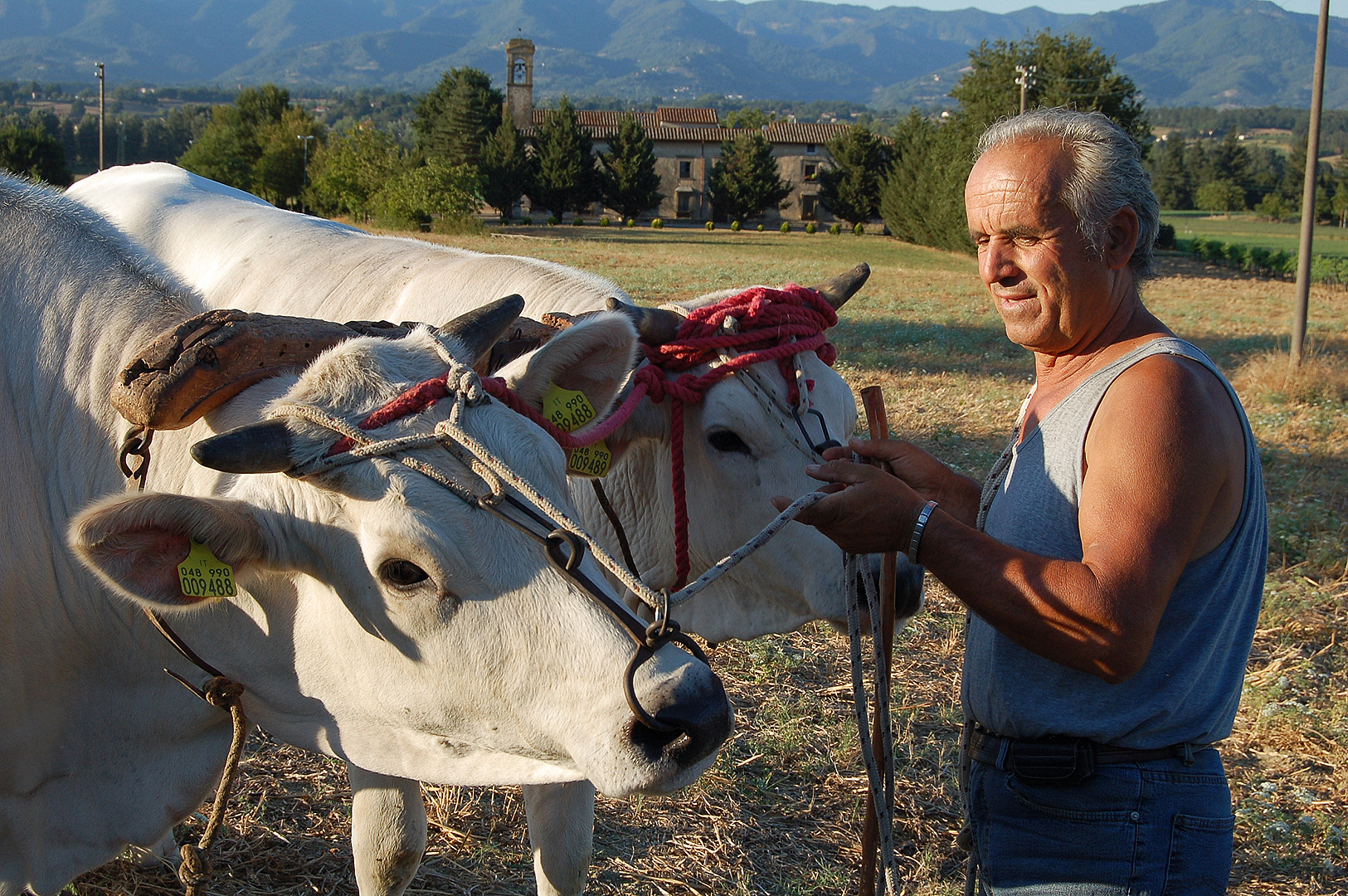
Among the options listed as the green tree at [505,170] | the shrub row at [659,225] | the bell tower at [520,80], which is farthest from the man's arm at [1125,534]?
the bell tower at [520,80]

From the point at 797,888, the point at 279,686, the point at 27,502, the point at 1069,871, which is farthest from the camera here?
the point at 797,888

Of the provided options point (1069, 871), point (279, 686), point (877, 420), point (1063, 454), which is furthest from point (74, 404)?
point (1069, 871)

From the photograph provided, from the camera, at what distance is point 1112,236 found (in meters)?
2.01

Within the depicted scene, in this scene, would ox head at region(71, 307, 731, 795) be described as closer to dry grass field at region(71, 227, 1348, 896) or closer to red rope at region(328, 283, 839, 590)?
red rope at region(328, 283, 839, 590)

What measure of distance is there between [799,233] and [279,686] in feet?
206

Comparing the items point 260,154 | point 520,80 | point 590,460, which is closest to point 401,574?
point 590,460

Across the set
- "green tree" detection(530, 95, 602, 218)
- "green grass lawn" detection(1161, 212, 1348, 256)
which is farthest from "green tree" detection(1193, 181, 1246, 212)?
"green tree" detection(530, 95, 602, 218)

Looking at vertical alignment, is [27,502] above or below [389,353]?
below

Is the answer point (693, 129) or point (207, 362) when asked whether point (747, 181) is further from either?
point (207, 362)

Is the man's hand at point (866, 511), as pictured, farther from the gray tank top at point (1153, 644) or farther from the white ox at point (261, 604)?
the white ox at point (261, 604)

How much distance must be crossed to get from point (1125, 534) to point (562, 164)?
205ft

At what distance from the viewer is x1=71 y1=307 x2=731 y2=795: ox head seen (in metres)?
1.79

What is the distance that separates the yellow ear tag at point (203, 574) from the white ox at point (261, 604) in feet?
0.09

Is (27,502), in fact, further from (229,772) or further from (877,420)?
(877,420)
